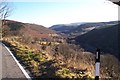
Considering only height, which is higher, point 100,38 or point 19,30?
point 19,30

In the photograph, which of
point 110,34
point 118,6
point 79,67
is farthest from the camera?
Result: point 110,34

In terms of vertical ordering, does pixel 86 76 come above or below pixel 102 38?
above

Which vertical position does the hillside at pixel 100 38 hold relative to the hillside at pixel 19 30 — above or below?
below

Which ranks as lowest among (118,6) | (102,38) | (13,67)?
(102,38)

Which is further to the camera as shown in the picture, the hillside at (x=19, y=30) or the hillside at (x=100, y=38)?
the hillside at (x=100, y=38)

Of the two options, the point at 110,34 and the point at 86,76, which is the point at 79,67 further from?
the point at 110,34

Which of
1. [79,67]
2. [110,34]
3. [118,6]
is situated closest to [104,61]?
[79,67]

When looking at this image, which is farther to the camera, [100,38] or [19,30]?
[100,38]

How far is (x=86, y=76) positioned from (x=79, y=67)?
2299 mm

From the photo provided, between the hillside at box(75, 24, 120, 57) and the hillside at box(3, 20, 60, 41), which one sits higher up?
the hillside at box(3, 20, 60, 41)

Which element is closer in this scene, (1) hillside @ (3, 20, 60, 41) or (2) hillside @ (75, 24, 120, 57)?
(1) hillside @ (3, 20, 60, 41)

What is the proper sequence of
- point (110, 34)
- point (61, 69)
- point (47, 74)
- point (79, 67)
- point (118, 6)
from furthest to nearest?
1. point (110, 34)
2. point (79, 67)
3. point (61, 69)
4. point (47, 74)
5. point (118, 6)

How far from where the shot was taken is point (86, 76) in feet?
31.9

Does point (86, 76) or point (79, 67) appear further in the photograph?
point (79, 67)
